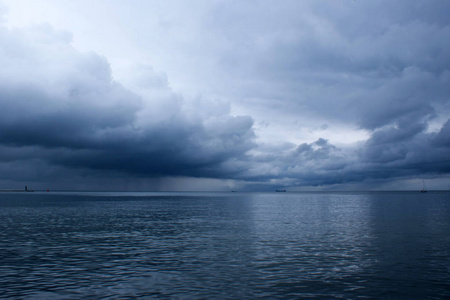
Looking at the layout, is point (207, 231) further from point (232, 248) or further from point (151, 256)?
point (151, 256)

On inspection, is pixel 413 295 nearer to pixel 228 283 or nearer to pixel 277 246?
pixel 228 283

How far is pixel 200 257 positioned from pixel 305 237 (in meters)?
22.5

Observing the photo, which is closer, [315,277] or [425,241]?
[315,277]

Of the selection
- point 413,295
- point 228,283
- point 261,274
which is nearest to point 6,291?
point 228,283

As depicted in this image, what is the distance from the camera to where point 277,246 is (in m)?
46.5

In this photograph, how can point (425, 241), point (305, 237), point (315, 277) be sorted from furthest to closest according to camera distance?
point (305, 237)
point (425, 241)
point (315, 277)

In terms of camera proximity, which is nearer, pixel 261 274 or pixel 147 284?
pixel 147 284

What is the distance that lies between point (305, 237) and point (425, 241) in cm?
1720

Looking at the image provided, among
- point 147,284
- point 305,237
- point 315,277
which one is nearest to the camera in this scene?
point 147,284

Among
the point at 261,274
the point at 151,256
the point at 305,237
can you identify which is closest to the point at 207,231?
the point at 305,237

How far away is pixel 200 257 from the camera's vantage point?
3919cm

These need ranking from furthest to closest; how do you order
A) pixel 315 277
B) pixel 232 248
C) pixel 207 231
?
pixel 207 231, pixel 232 248, pixel 315 277

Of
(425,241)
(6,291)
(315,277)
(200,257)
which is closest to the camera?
(6,291)

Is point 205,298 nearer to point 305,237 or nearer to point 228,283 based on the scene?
point 228,283
